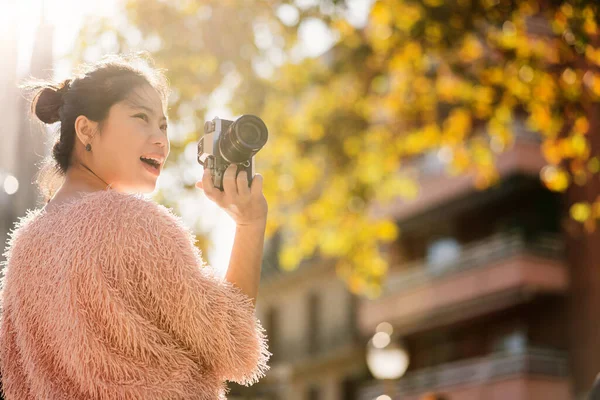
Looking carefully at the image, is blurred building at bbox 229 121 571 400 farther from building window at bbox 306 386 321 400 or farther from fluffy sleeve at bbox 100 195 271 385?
fluffy sleeve at bbox 100 195 271 385

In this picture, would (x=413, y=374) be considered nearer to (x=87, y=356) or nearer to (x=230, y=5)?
(x=230, y=5)

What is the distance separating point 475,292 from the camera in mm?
24672

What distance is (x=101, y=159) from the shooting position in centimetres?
284

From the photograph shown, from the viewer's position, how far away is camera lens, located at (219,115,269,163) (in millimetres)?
2762

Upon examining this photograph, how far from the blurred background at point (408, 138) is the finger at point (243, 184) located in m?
0.69

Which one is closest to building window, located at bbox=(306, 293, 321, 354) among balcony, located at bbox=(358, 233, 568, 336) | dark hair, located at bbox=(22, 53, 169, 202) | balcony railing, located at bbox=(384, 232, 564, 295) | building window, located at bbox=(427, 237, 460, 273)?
balcony, located at bbox=(358, 233, 568, 336)

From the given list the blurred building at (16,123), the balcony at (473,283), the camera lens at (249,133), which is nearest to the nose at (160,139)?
the camera lens at (249,133)

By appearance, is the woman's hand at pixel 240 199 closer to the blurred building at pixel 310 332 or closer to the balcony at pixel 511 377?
the balcony at pixel 511 377

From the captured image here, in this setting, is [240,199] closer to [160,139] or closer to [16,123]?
[160,139]

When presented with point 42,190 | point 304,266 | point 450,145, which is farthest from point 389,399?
point 304,266

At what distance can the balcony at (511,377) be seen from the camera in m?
22.2

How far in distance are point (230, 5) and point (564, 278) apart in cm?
1439

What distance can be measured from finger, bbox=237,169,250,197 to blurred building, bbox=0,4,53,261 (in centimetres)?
459

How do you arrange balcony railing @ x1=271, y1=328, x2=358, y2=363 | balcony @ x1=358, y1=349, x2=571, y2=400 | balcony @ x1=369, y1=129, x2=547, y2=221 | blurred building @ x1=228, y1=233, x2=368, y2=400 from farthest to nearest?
1. blurred building @ x1=228, y1=233, x2=368, y2=400
2. balcony railing @ x1=271, y1=328, x2=358, y2=363
3. balcony @ x1=369, y1=129, x2=547, y2=221
4. balcony @ x1=358, y1=349, x2=571, y2=400
